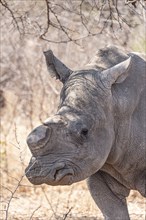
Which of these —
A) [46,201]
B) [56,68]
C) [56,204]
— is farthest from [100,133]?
[46,201]

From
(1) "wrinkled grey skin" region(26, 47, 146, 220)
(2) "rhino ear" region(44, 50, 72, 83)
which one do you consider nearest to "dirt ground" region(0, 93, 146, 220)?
(1) "wrinkled grey skin" region(26, 47, 146, 220)

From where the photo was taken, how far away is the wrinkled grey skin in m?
6.72

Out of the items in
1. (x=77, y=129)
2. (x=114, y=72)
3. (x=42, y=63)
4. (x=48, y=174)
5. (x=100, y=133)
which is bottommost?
(x=42, y=63)

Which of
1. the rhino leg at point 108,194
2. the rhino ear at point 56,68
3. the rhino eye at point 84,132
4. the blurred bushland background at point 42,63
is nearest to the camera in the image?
the rhino eye at point 84,132

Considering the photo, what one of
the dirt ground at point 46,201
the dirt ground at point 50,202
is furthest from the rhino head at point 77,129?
the dirt ground at point 50,202

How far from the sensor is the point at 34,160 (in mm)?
6703

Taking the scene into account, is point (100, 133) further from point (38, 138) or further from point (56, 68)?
point (56, 68)

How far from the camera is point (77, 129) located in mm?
6887

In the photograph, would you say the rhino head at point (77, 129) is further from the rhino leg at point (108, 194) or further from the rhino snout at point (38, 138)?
the rhino leg at point (108, 194)

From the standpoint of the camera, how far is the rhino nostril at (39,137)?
261 inches

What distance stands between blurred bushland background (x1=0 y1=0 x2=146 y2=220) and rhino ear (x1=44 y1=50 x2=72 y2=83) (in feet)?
2.50

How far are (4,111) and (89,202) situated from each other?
28.1ft

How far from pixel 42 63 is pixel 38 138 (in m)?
10.1

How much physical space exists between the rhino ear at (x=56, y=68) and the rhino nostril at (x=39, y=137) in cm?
108
